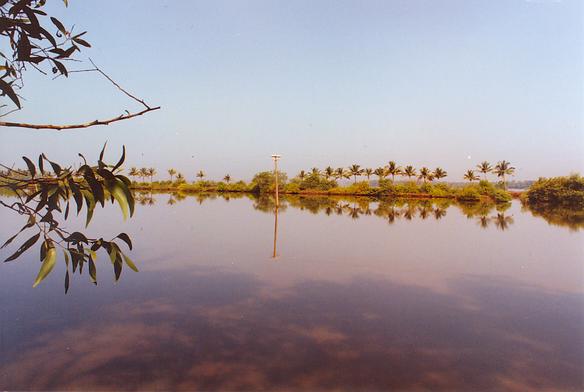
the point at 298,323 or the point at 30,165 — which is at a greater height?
the point at 30,165

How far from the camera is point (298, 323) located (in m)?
5.45

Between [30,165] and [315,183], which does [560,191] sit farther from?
[30,165]

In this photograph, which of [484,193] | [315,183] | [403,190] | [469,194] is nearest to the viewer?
[469,194]

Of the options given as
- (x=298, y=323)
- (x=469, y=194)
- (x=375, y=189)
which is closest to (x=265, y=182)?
(x=375, y=189)

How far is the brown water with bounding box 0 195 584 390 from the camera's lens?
3973mm

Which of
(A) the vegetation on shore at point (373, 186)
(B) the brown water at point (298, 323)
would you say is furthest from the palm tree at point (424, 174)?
(B) the brown water at point (298, 323)

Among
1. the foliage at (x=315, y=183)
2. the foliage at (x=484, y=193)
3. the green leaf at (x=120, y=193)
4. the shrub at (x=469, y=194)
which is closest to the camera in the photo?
the green leaf at (x=120, y=193)

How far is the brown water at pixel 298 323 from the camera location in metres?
3.97

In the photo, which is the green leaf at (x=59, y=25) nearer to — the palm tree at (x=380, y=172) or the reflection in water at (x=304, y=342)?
the reflection in water at (x=304, y=342)

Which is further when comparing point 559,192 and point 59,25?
point 559,192

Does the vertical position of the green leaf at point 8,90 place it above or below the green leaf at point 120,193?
above

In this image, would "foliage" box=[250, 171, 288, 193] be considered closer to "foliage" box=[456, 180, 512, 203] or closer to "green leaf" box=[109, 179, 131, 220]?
"foliage" box=[456, 180, 512, 203]

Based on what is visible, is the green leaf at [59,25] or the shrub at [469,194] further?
the shrub at [469,194]

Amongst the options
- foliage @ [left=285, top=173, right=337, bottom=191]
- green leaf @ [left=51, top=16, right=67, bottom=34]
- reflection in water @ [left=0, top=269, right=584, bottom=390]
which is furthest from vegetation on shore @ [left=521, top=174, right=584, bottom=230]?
green leaf @ [left=51, top=16, right=67, bottom=34]
